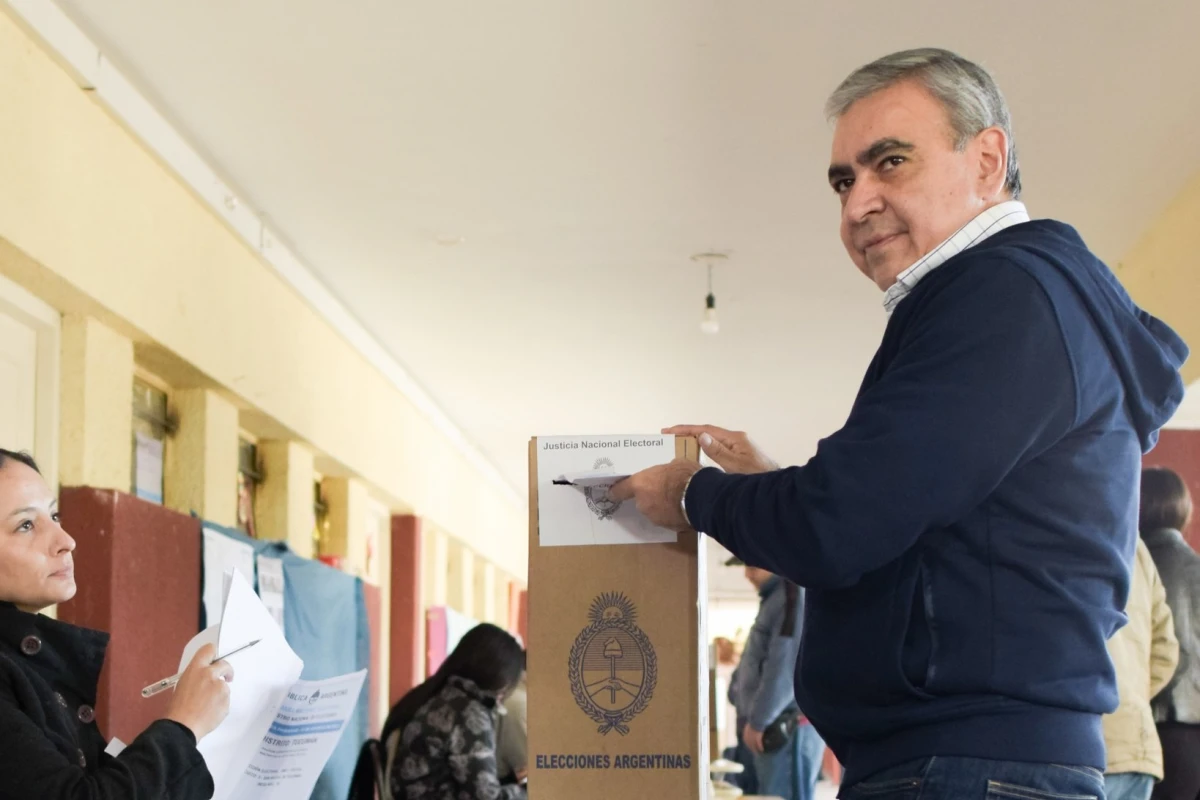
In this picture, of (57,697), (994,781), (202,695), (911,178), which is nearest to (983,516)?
(994,781)

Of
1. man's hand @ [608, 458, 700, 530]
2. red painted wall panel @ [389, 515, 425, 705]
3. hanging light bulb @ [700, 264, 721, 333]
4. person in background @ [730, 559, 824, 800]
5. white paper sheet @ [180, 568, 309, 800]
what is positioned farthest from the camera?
red painted wall panel @ [389, 515, 425, 705]

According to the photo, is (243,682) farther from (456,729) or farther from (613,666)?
(456,729)

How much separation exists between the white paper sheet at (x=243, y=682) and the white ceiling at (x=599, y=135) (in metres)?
2.09

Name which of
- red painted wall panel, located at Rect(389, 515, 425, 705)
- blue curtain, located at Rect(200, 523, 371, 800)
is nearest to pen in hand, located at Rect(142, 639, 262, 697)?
blue curtain, located at Rect(200, 523, 371, 800)

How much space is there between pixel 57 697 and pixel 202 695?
0.19 metres

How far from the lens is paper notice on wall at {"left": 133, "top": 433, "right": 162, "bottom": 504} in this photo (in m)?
4.62

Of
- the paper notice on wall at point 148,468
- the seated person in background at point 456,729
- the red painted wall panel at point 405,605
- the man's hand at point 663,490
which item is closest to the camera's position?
the man's hand at point 663,490

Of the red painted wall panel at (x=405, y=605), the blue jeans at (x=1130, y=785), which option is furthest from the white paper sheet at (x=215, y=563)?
the red painted wall panel at (x=405, y=605)

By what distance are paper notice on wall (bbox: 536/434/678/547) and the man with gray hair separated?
1.09 ft

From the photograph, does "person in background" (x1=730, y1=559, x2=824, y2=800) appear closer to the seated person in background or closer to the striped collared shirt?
the seated person in background

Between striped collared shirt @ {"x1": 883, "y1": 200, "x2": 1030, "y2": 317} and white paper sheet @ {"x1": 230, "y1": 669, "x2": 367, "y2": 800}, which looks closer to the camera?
striped collared shirt @ {"x1": 883, "y1": 200, "x2": 1030, "y2": 317}

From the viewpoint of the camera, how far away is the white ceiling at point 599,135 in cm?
379

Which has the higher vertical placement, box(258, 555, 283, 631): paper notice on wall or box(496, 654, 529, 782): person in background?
box(258, 555, 283, 631): paper notice on wall

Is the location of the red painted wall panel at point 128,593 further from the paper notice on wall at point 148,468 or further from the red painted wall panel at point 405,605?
the red painted wall panel at point 405,605
